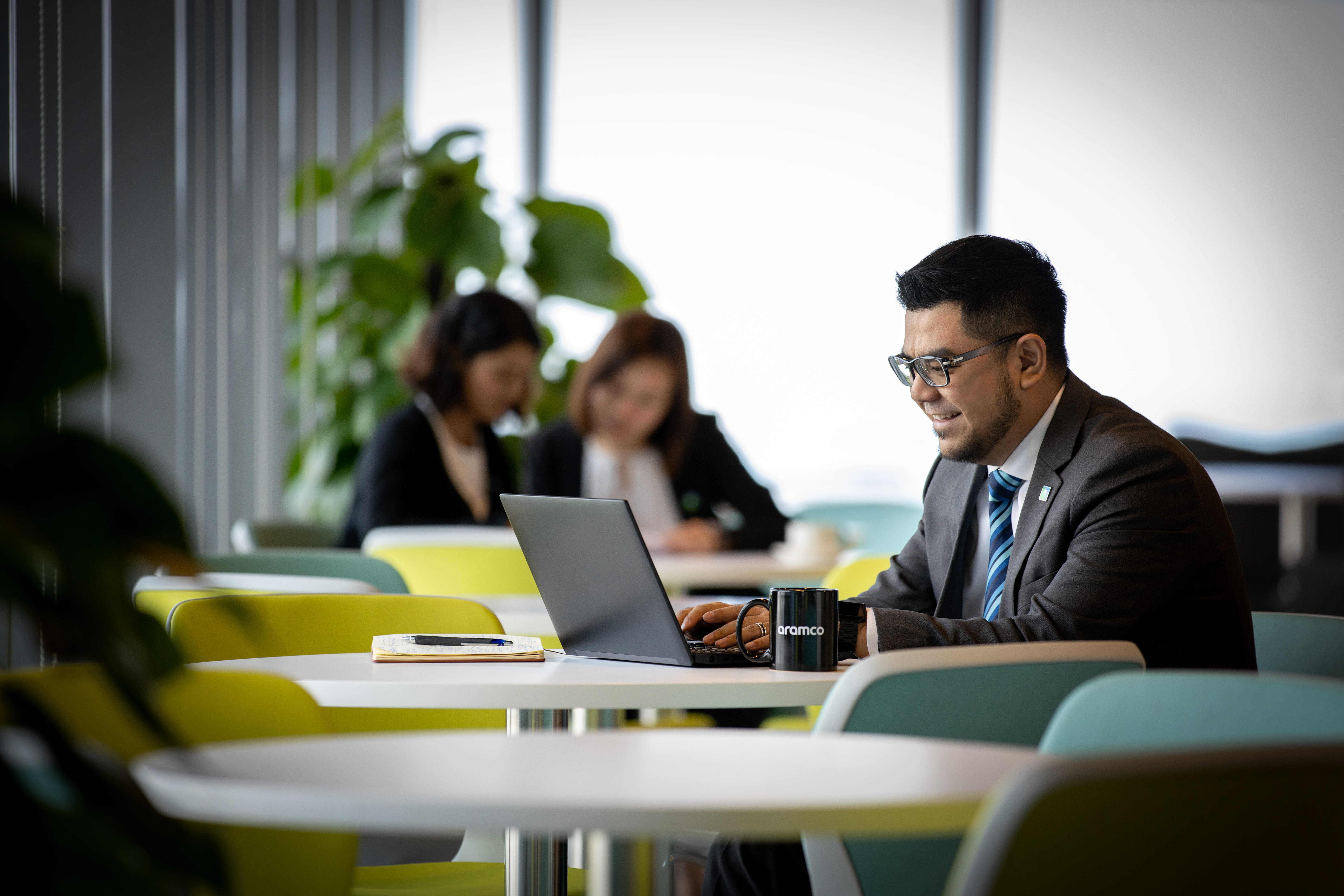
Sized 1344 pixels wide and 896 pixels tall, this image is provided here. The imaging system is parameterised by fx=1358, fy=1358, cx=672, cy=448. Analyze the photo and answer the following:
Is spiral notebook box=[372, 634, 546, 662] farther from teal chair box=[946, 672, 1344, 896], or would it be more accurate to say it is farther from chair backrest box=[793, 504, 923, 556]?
chair backrest box=[793, 504, 923, 556]

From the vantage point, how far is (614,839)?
142 cm

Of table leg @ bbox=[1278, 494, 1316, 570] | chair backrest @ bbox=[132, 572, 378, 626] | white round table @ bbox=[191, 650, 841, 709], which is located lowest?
table leg @ bbox=[1278, 494, 1316, 570]

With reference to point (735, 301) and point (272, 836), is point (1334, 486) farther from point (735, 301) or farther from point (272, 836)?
point (272, 836)

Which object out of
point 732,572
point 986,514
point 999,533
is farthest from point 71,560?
point 732,572

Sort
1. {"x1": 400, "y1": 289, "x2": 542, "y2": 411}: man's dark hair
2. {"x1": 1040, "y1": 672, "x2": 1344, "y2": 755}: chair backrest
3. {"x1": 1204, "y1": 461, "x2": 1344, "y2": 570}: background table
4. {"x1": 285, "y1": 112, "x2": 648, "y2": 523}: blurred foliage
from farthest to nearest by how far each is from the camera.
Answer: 1. {"x1": 1204, "y1": 461, "x2": 1344, "y2": 570}: background table
2. {"x1": 285, "y1": 112, "x2": 648, "y2": 523}: blurred foliage
3. {"x1": 400, "y1": 289, "x2": 542, "y2": 411}: man's dark hair
4. {"x1": 1040, "y1": 672, "x2": 1344, "y2": 755}: chair backrest

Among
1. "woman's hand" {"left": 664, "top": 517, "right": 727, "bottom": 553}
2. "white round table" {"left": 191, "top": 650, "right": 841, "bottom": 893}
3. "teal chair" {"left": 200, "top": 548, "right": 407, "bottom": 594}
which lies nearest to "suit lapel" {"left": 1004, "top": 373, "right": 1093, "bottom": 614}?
"white round table" {"left": 191, "top": 650, "right": 841, "bottom": 893}

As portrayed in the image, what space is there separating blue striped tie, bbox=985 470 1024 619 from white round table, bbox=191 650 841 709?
0.48 meters

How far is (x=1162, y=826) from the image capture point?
2.86 ft

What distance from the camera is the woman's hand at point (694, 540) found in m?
3.91

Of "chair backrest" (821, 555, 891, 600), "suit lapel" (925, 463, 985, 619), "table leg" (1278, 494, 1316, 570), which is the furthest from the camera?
"table leg" (1278, 494, 1316, 570)

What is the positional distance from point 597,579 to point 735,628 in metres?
0.23

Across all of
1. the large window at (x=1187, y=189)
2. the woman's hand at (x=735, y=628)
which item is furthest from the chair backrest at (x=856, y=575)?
the large window at (x=1187, y=189)

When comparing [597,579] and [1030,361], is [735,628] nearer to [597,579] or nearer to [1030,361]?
[597,579]

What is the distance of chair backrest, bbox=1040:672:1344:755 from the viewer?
3.67ft
